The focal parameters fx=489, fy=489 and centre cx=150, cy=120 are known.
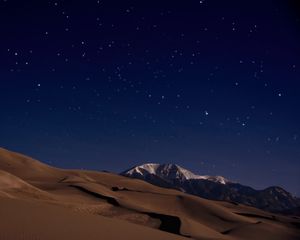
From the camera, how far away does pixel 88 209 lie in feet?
103

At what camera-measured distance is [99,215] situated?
752 inches

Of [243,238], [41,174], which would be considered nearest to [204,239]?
[243,238]

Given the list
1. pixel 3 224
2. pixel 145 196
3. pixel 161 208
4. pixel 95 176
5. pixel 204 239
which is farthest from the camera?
pixel 95 176

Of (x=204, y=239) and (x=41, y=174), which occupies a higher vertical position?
(x=41, y=174)

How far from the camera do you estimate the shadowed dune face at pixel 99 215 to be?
1391 cm

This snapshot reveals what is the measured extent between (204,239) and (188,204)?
22.2m

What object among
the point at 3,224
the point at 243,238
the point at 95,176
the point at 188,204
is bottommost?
the point at 3,224

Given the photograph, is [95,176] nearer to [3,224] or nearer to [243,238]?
[243,238]

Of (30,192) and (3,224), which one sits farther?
(30,192)

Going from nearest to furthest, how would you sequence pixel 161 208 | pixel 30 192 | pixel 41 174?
pixel 30 192
pixel 161 208
pixel 41 174

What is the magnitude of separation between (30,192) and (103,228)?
52.2ft

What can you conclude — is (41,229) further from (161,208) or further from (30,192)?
(161,208)

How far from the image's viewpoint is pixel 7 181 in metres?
30.2

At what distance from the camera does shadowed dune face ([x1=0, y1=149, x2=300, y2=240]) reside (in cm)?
1391
